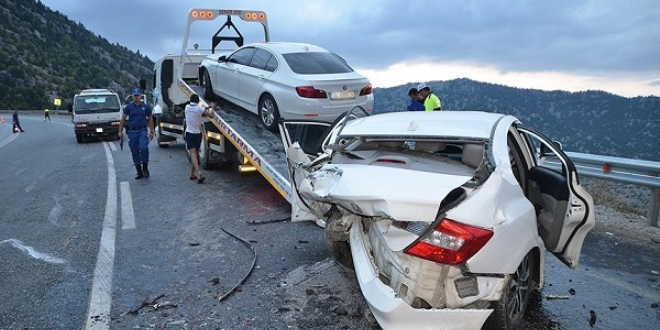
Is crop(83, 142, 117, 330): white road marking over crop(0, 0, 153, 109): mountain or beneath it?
beneath

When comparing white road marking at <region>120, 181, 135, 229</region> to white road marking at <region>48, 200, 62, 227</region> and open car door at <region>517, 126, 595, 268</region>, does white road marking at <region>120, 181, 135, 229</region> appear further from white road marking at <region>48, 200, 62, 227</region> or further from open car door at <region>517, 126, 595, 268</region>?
open car door at <region>517, 126, 595, 268</region>

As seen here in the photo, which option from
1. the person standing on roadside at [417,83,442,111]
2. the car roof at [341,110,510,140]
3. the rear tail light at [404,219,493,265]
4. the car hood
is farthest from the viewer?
the person standing on roadside at [417,83,442,111]

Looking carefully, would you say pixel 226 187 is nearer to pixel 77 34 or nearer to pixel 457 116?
pixel 457 116

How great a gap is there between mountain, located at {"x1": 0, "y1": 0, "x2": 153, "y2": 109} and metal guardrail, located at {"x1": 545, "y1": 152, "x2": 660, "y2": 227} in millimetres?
95436

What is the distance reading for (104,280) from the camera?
4531 mm

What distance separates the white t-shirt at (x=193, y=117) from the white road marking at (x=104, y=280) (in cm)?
241

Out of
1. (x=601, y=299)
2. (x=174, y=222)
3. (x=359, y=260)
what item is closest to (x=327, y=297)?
(x=359, y=260)

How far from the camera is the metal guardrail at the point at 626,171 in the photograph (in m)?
6.41

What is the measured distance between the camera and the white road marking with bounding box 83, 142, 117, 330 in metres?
3.71

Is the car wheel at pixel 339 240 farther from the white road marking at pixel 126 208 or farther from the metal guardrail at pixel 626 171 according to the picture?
the metal guardrail at pixel 626 171

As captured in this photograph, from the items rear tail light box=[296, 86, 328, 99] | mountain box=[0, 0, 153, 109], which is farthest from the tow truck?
mountain box=[0, 0, 153, 109]

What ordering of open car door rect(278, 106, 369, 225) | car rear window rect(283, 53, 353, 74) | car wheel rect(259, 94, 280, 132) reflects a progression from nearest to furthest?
open car door rect(278, 106, 369, 225) → car rear window rect(283, 53, 353, 74) → car wheel rect(259, 94, 280, 132)

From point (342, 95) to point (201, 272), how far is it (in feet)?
13.0

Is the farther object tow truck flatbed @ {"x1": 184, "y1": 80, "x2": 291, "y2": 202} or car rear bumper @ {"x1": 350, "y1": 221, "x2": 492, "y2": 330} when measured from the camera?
tow truck flatbed @ {"x1": 184, "y1": 80, "x2": 291, "y2": 202}
